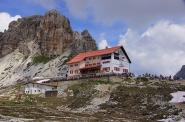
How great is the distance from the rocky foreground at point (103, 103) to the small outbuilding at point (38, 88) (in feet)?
13.8

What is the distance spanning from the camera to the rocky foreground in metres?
94.8

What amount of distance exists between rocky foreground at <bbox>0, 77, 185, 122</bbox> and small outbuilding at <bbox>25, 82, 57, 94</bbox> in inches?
165

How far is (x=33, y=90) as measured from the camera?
511 feet

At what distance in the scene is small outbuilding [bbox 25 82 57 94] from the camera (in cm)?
15188

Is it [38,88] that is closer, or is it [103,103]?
[103,103]

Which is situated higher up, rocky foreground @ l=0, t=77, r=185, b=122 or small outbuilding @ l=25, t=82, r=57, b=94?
small outbuilding @ l=25, t=82, r=57, b=94

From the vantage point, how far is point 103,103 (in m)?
117

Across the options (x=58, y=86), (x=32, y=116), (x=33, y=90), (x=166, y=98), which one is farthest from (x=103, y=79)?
(x=32, y=116)

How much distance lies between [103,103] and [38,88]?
4452cm

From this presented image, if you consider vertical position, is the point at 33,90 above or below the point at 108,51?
below

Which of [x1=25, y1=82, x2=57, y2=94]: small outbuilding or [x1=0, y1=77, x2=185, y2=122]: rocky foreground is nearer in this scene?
[x1=0, y1=77, x2=185, y2=122]: rocky foreground

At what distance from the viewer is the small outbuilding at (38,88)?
498 feet

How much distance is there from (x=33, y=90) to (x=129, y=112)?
59070 mm

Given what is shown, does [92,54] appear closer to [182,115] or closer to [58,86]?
[58,86]
